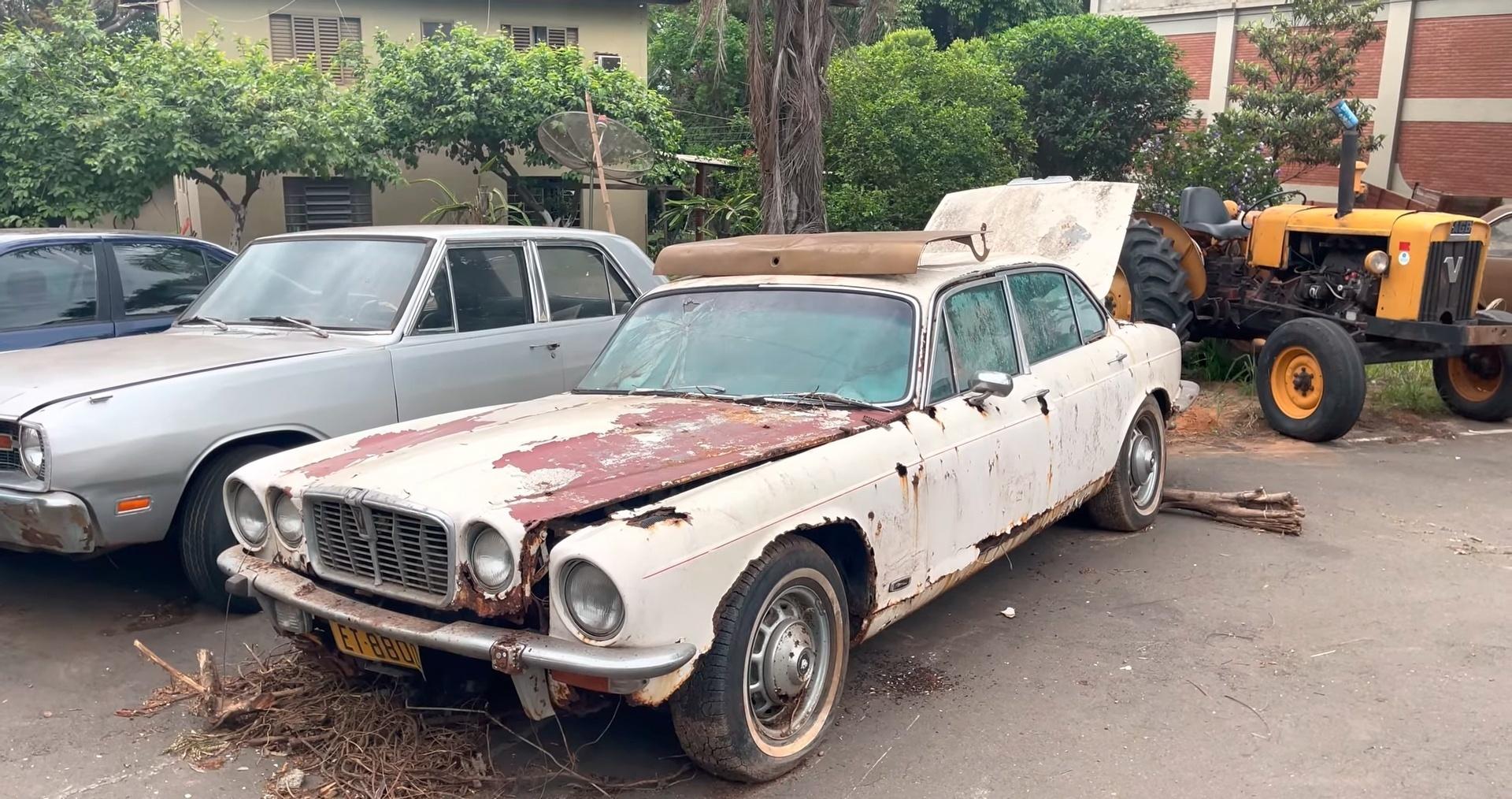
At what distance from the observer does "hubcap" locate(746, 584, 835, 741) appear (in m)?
3.64

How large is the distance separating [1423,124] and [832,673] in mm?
22371

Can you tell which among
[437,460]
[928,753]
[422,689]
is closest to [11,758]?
[422,689]

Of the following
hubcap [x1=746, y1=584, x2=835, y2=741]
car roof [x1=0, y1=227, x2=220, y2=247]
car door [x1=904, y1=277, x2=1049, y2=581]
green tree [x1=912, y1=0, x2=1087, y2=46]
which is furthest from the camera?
green tree [x1=912, y1=0, x2=1087, y2=46]

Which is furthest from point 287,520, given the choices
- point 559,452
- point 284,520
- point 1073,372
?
point 1073,372

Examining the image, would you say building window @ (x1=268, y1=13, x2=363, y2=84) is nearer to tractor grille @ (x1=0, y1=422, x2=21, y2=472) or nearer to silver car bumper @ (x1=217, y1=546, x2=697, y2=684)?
tractor grille @ (x1=0, y1=422, x2=21, y2=472)

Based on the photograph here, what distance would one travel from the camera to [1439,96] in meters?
21.3

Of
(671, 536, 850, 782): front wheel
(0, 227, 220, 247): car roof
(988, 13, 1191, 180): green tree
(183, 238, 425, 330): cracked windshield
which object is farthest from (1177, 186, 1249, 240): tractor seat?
(988, 13, 1191, 180): green tree

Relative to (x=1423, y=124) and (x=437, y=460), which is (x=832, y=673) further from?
(x=1423, y=124)

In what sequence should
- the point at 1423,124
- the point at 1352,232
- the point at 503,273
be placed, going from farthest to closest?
the point at 1423,124 < the point at 1352,232 < the point at 503,273

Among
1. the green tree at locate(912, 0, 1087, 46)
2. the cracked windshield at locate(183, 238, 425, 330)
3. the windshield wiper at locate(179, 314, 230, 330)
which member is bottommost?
the windshield wiper at locate(179, 314, 230, 330)

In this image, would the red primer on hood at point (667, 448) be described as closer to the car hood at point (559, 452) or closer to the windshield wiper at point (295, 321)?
the car hood at point (559, 452)

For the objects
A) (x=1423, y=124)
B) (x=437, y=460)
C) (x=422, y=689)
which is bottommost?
(x=422, y=689)

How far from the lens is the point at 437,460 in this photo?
12.4 feet

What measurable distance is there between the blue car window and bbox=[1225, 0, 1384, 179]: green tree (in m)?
15.0
